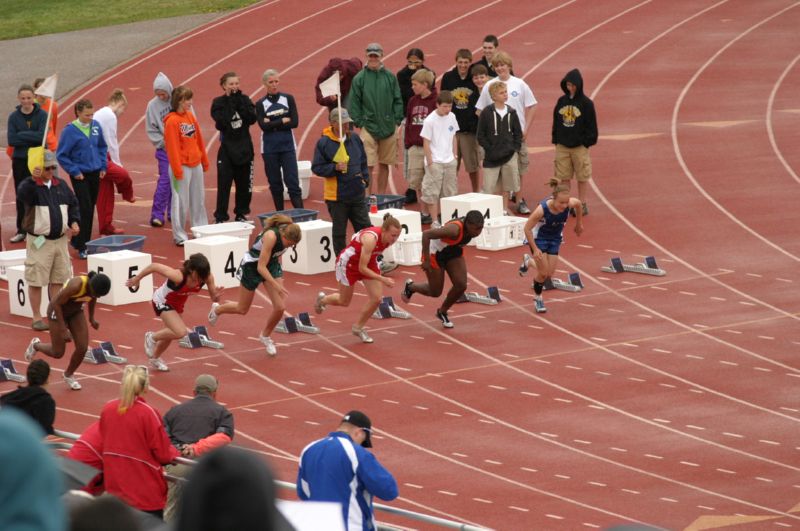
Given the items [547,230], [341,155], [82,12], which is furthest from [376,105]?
[82,12]

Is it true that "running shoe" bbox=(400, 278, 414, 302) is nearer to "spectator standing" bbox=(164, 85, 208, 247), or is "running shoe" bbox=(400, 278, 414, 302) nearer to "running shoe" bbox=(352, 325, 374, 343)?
"running shoe" bbox=(352, 325, 374, 343)

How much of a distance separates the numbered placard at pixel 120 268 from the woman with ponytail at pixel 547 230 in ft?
13.1

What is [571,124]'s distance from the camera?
1970cm

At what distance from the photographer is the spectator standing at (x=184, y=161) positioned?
18250mm

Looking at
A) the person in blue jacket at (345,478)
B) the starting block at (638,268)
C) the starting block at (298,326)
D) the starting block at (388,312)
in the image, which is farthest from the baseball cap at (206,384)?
the starting block at (638,268)

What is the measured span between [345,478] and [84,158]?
34.9 ft

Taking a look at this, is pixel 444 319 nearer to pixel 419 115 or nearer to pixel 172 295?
pixel 172 295

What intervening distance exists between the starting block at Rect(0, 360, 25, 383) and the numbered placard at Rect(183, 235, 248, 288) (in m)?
3.29

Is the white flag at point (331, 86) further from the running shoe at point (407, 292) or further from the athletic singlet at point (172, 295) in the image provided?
the athletic singlet at point (172, 295)

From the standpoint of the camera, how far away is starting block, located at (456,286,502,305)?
55.5 ft

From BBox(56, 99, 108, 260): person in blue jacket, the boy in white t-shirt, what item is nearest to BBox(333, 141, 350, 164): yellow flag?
the boy in white t-shirt

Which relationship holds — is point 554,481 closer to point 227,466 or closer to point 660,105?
point 227,466

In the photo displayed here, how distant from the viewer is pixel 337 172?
17688 millimetres

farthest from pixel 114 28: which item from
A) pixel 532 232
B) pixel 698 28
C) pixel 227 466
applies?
pixel 227 466
